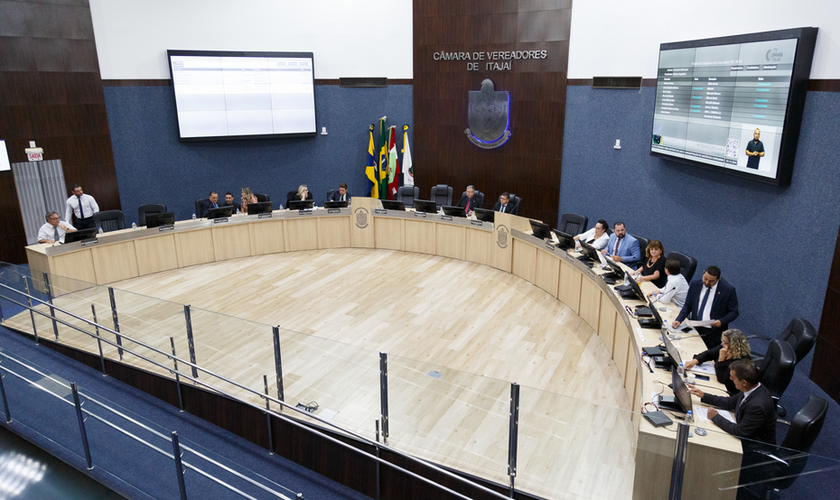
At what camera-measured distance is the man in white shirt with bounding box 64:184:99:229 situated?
9.54 meters

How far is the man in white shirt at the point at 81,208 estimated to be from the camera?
954 centimetres

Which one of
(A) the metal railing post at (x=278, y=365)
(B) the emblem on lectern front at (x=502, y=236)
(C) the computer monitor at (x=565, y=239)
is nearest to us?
(A) the metal railing post at (x=278, y=365)

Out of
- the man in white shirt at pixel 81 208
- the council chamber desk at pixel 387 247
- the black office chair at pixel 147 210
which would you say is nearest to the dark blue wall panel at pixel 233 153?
the man in white shirt at pixel 81 208

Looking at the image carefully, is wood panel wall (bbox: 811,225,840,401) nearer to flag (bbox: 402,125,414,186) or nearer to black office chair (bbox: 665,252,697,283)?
black office chair (bbox: 665,252,697,283)

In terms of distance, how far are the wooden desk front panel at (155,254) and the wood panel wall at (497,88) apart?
17.0 ft

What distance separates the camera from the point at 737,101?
6566 mm

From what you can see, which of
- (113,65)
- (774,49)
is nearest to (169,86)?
(113,65)

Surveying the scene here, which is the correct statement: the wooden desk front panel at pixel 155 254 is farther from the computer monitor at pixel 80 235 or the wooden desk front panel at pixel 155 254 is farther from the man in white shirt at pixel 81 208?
the man in white shirt at pixel 81 208

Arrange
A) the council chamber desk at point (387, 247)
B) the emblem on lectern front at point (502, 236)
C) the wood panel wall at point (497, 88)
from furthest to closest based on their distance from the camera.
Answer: the wood panel wall at point (497, 88), the emblem on lectern front at point (502, 236), the council chamber desk at point (387, 247)

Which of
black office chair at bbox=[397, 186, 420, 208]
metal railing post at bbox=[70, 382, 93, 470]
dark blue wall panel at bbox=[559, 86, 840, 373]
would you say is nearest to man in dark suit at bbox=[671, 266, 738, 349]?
dark blue wall panel at bbox=[559, 86, 840, 373]

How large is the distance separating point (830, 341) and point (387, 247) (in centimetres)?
702

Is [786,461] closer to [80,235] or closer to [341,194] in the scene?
[341,194]

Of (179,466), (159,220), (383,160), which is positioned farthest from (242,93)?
(179,466)

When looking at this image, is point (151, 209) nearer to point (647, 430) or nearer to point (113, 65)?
point (113, 65)
